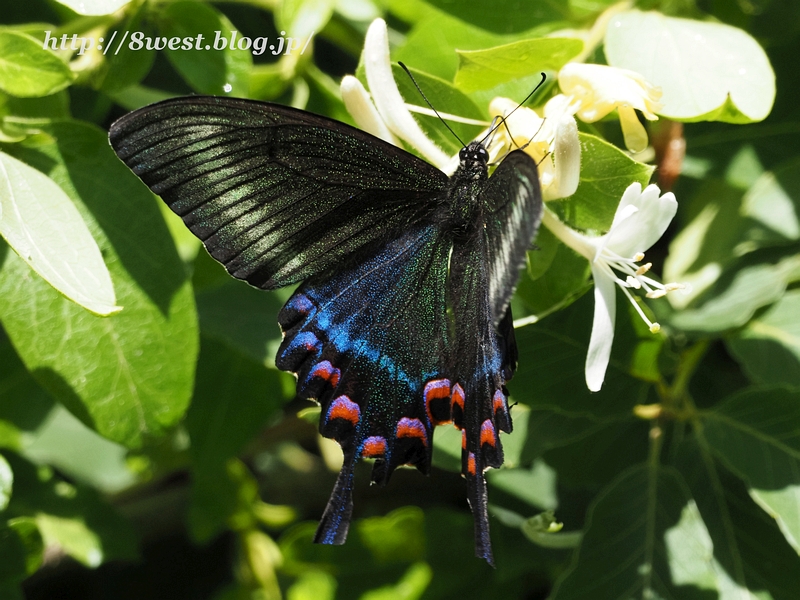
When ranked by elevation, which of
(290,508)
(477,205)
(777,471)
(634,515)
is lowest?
(290,508)

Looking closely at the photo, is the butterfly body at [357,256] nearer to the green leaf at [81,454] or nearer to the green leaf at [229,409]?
the green leaf at [229,409]

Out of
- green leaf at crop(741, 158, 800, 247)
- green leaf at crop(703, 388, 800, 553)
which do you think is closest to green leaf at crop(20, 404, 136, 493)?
green leaf at crop(703, 388, 800, 553)

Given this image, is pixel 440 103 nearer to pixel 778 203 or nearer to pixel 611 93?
pixel 611 93

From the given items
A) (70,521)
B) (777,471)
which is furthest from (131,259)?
(777,471)

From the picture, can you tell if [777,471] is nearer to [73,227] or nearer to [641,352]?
[641,352]

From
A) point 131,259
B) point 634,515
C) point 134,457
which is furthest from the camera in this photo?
point 134,457

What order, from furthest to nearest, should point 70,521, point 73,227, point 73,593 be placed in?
point 73,593 < point 70,521 < point 73,227

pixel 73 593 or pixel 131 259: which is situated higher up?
pixel 131 259
